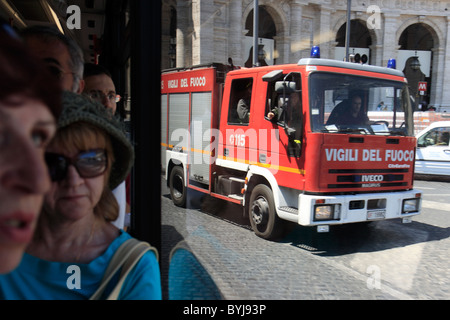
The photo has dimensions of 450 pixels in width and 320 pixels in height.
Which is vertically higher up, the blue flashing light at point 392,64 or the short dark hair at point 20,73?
the blue flashing light at point 392,64

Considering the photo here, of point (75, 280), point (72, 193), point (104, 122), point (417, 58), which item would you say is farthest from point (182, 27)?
point (417, 58)

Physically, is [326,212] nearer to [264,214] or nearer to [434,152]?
[264,214]

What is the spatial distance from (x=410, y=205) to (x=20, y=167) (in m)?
5.28

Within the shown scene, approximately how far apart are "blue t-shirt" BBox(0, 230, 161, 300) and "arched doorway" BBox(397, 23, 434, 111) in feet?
11.7

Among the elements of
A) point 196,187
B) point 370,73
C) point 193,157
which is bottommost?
point 196,187

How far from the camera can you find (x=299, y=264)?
4.20 metres

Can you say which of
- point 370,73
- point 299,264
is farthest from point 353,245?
point 370,73

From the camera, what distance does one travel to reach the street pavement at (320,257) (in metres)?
3.40

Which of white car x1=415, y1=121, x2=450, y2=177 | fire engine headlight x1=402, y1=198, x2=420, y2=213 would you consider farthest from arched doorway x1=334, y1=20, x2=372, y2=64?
white car x1=415, y1=121, x2=450, y2=177

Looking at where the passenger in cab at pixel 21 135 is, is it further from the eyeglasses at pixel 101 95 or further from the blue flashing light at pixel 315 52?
the blue flashing light at pixel 315 52

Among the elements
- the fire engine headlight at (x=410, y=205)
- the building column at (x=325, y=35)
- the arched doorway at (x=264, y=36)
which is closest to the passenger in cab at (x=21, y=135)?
the arched doorway at (x=264, y=36)

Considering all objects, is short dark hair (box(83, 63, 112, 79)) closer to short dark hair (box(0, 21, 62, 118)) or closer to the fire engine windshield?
short dark hair (box(0, 21, 62, 118))

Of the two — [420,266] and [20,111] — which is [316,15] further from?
[20,111]
